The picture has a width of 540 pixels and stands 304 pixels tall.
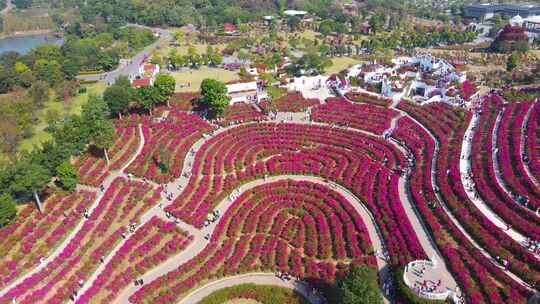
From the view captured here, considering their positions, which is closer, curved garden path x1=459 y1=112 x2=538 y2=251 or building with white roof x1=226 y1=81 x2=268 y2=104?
curved garden path x1=459 y1=112 x2=538 y2=251

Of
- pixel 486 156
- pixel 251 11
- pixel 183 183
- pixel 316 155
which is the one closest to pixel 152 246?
pixel 183 183

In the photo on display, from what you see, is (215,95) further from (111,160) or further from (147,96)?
(111,160)

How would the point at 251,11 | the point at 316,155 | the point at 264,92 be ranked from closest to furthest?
the point at 316,155 → the point at 264,92 → the point at 251,11

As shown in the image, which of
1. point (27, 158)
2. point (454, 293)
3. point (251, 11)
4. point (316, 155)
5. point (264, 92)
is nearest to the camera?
point (454, 293)

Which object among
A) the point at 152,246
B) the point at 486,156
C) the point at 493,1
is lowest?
the point at 152,246

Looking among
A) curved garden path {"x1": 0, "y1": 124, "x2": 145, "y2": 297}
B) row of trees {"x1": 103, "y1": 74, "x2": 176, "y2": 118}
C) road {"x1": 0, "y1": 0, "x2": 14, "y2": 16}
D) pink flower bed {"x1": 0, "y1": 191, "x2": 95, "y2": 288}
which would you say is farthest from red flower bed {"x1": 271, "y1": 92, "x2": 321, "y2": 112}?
road {"x1": 0, "y1": 0, "x2": 14, "y2": 16}

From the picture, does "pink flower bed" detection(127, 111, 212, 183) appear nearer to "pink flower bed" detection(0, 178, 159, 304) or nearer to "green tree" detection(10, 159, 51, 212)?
"pink flower bed" detection(0, 178, 159, 304)

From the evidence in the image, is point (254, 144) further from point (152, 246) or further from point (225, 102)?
point (152, 246)
